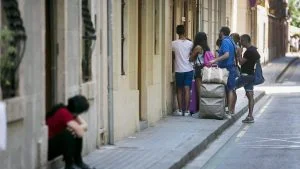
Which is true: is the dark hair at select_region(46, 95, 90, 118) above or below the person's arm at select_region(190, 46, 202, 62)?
below

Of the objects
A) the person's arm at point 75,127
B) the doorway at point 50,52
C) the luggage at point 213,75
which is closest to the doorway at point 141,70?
the luggage at point 213,75

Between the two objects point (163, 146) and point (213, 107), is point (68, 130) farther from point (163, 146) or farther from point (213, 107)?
point (213, 107)

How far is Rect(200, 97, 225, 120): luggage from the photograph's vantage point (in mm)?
17281

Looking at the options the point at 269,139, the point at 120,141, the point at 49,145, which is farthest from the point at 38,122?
the point at 269,139

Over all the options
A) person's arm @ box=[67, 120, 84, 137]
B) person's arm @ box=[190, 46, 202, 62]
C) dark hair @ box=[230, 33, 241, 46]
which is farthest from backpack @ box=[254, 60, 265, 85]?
person's arm @ box=[67, 120, 84, 137]

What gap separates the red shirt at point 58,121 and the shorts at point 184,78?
28.0 feet

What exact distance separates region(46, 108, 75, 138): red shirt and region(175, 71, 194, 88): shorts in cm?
853

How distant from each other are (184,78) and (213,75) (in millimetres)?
790

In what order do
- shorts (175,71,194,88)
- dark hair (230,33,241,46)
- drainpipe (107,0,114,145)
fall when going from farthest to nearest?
dark hair (230,33,241,46) < shorts (175,71,194,88) < drainpipe (107,0,114,145)

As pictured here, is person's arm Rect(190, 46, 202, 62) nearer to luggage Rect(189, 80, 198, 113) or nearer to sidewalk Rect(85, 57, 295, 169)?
luggage Rect(189, 80, 198, 113)

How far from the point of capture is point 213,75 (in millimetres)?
17156

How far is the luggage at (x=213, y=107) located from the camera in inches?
680

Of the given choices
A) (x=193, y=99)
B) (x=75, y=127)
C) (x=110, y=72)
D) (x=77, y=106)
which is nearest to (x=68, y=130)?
(x=75, y=127)

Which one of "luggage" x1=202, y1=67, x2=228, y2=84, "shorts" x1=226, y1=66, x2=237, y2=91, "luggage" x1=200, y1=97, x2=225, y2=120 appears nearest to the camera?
"luggage" x1=202, y1=67, x2=228, y2=84
